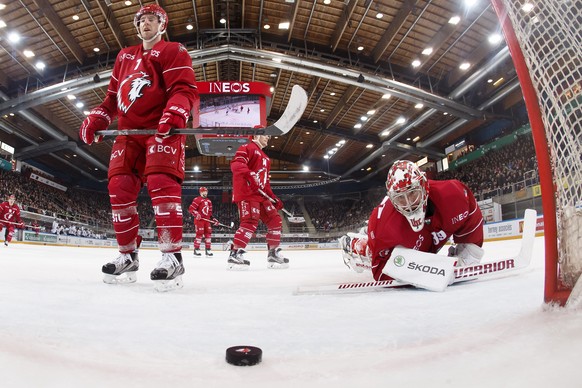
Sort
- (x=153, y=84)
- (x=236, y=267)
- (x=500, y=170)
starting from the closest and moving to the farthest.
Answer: (x=153, y=84) < (x=236, y=267) < (x=500, y=170)

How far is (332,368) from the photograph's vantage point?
2.15 feet

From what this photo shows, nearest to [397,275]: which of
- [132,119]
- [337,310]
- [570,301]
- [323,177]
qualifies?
[337,310]

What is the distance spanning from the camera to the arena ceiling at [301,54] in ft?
32.5

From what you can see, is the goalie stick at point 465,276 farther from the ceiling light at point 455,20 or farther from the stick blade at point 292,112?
Result: the ceiling light at point 455,20

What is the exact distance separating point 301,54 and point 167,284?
36.5 feet

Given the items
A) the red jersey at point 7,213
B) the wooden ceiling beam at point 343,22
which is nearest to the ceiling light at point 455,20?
the wooden ceiling beam at point 343,22

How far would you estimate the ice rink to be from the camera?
581mm

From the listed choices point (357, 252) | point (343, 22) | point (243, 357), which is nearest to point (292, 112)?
point (357, 252)

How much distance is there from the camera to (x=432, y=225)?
1.95 metres

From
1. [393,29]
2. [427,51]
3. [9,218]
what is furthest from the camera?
[427,51]

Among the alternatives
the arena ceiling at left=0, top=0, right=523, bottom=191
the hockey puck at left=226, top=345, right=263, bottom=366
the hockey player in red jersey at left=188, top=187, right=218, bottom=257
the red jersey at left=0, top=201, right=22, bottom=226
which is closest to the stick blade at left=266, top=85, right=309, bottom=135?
the hockey puck at left=226, top=345, right=263, bottom=366

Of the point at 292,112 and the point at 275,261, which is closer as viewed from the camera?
the point at 292,112

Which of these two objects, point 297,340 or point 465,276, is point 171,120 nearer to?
point 297,340

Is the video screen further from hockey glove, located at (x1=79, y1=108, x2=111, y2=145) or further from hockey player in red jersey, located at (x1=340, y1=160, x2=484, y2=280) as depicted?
hockey player in red jersey, located at (x1=340, y1=160, x2=484, y2=280)
